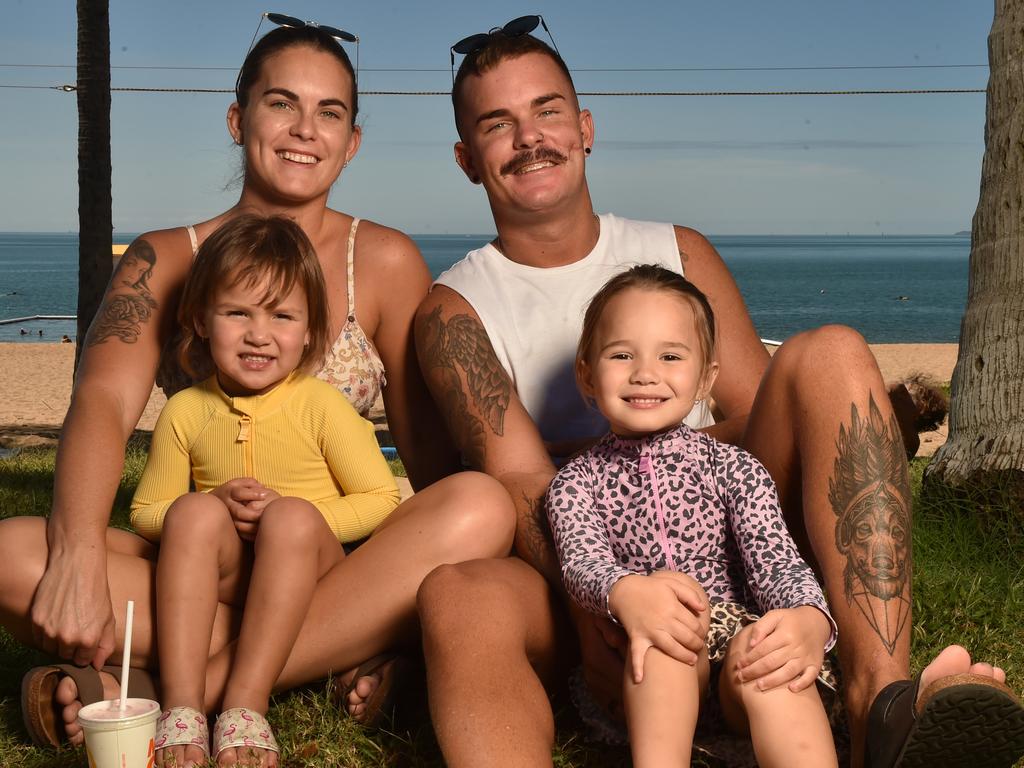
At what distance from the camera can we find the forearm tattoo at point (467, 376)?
3172 millimetres

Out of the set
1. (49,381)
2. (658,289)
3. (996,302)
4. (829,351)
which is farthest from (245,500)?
(49,381)

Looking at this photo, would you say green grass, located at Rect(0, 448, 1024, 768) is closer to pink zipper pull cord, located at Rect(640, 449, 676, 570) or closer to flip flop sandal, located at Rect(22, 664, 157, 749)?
flip flop sandal, located at Rect(22, 664, 157, 749)

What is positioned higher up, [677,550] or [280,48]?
[280,48]

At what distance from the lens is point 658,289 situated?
265 cm

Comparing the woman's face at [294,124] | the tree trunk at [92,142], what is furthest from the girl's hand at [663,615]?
the tree trunk at [92,142]

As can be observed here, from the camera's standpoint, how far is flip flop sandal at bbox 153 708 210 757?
2.42m

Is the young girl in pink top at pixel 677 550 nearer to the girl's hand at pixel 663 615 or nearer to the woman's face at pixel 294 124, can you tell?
the girl's hand at pixel 663 615

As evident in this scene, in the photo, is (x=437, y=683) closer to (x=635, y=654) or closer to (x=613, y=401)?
(x=635, y=654)

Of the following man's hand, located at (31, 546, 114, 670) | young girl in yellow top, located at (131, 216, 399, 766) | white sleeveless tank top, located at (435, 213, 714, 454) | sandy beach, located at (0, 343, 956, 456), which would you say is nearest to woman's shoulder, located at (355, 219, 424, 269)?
white sleeveless tank top, located at (435, 213, 714, 454)

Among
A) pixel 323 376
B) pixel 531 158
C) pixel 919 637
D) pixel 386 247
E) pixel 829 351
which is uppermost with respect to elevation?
pixel 531 158

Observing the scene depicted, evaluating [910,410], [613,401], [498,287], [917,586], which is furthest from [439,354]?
[910,410]

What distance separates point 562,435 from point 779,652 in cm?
139

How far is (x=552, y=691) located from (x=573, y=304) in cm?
117

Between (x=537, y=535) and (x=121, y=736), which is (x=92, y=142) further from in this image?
(x=121, y=736)
